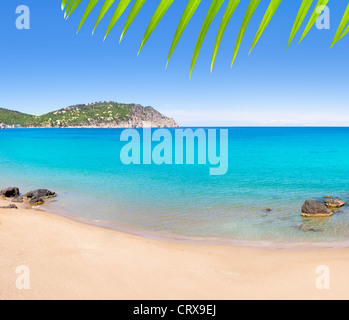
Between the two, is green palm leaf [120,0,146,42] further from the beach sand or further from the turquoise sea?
the turquoise sea

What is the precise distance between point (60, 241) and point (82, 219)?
14.5 ft

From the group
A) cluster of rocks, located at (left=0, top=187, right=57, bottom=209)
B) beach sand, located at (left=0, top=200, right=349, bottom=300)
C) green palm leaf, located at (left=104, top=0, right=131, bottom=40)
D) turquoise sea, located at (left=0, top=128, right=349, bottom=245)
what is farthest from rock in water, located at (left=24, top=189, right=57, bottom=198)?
green palm leaf, located at (left=104, top=0, right=131, bottom=40)

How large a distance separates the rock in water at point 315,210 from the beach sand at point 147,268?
4.57 metres

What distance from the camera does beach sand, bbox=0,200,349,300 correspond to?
7398mm

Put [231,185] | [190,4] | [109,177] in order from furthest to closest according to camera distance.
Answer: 1. [109,177]
2. [231,185]
3. [190,4]

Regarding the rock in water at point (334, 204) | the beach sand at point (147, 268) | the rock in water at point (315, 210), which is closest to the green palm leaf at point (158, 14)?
the beach sand at point (147, 268)

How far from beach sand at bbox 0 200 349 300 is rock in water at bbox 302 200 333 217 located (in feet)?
15.0

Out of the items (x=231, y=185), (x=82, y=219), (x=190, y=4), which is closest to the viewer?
(x=190, y=4)

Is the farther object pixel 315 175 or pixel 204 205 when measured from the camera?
pixel 315 175

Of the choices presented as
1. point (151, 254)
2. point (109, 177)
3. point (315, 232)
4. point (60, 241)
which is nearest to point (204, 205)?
point (315, 232)

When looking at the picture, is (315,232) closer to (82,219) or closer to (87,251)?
(87,251)

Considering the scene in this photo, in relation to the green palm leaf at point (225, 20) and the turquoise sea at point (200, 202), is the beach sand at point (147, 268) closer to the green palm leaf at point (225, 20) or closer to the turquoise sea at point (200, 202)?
the turquoise sea at point (200, 202)

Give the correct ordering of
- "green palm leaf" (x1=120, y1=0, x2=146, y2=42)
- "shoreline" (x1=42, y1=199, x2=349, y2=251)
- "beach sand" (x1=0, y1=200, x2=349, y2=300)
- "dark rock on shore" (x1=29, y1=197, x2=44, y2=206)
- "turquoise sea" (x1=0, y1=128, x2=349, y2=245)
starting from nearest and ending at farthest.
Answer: "green palm leaf" (x1=120, y1=0, x2=146, y2=42)
"beach sand" (x1=0, y1=200, x2=349, y2=300)
"shoreline" (x1=42, y1=199, x2=349, y2=251)
"turquoise sea" (x1=0, y1=128, x2=349, y2=245)
"dark rock on shore" (x1=29, y1=197, x2=44, y2=206)

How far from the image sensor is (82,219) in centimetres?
1534
